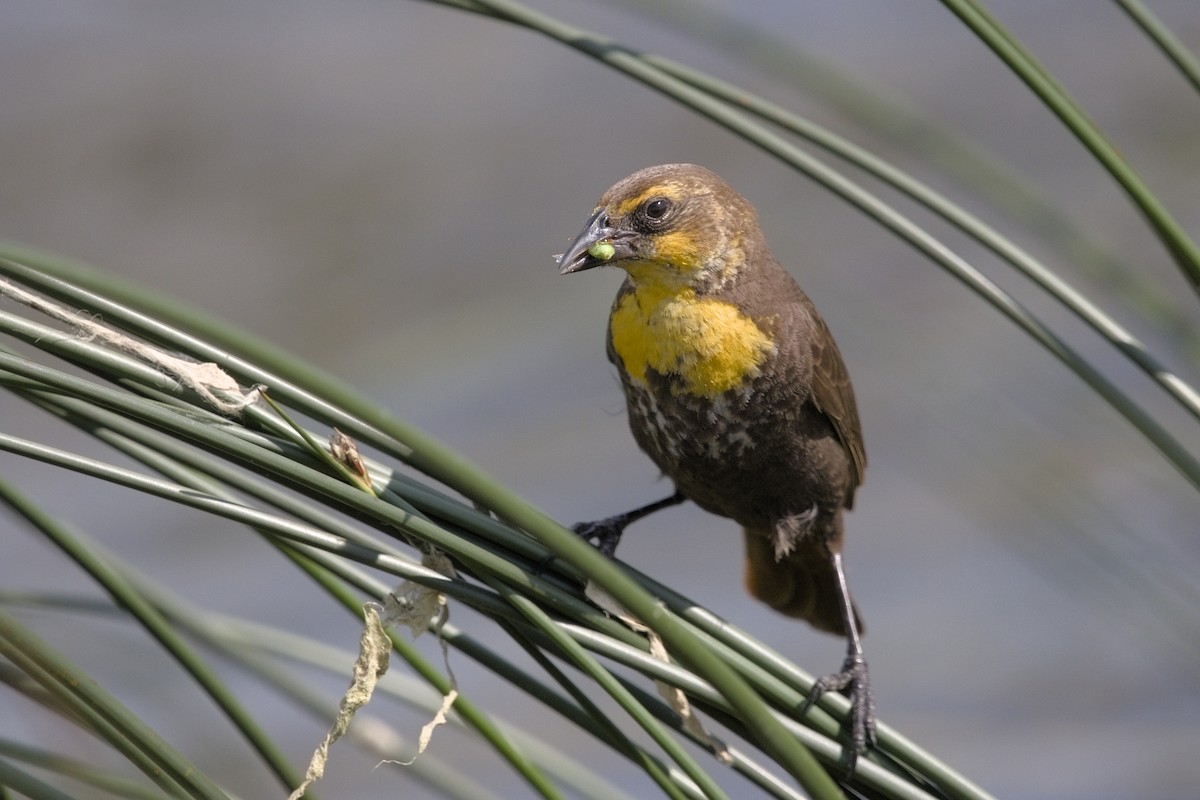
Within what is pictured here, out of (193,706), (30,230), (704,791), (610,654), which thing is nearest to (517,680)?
(610,654)

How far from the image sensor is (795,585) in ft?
10.5

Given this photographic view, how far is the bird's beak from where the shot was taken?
261 centimetres

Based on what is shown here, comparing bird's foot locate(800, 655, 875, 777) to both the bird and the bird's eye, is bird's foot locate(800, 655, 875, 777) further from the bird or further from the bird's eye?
the bird's eye

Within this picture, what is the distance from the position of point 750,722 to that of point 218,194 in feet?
25.5

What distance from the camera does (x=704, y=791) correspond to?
4.93 ft

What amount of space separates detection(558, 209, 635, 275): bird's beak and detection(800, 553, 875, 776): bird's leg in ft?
2.67

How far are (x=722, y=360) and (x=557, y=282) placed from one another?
5172 millimetres

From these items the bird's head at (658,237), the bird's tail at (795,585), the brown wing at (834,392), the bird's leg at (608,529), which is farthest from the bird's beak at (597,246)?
the bird's tail at (795,585)

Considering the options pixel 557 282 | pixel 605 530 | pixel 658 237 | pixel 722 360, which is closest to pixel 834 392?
pixel 722 360

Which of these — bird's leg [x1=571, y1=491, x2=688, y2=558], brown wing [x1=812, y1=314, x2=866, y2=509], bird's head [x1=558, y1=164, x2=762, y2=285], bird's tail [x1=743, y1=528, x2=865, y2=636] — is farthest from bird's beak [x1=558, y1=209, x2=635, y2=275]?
bird's tail [x1=743, y1=528, x2=865, y2=636]

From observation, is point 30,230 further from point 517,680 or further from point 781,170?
point 517,680

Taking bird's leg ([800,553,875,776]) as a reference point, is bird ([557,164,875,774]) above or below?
above

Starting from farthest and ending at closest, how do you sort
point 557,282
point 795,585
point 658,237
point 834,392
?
1. point 557,282
2. point 795,585
3. point 834,392
4. point 658,237

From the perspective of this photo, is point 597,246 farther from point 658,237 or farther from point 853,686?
point 853,686
